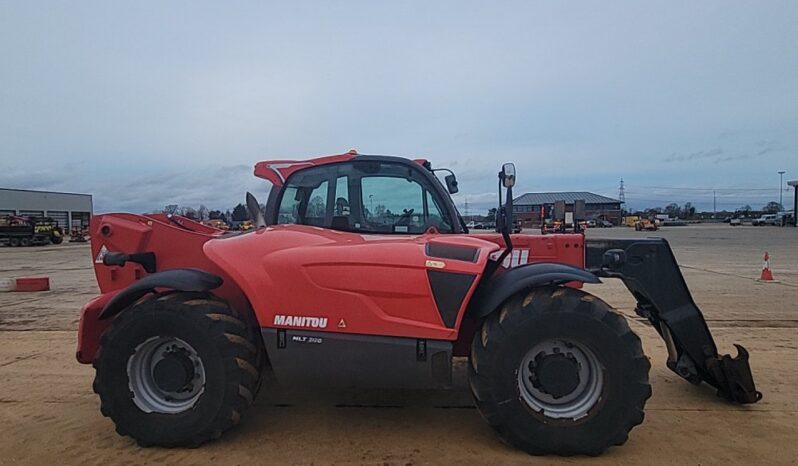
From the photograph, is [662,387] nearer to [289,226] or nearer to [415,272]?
[415,272]

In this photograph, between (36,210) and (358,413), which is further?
(36,210)

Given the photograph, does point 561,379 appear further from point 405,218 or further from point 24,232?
point 24,232

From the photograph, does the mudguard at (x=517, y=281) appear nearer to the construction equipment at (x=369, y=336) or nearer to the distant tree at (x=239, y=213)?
the construction equipment at (x=369, y=336)

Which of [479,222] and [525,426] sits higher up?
[479,222]

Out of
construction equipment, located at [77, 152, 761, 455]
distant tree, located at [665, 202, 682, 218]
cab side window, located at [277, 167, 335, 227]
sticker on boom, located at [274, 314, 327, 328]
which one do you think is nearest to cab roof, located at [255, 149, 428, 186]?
cab side window, located at [277, 167, 335, 227]

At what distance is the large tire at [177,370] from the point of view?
3801 mm

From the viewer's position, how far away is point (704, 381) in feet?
16.0

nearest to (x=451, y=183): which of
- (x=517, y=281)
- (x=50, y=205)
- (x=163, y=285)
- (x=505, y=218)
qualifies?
(x=505, y=218)

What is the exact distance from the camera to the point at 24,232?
3975 cm

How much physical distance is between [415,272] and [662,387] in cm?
289

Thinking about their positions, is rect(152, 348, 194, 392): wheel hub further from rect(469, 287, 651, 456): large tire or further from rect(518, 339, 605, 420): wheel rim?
rect(518, 339, 605, 420): wheel rim

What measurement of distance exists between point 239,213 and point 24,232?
138ft

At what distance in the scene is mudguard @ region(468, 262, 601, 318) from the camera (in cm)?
377

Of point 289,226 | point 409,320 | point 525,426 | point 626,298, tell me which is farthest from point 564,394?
point 626,298
